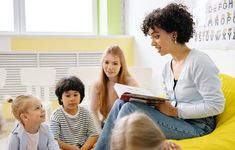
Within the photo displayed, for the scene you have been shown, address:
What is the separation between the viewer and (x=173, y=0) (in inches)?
120

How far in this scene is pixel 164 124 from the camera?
1.54 meters

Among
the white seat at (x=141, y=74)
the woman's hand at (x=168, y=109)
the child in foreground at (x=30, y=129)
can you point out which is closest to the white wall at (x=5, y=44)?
the white seat at (x=141, y=74)

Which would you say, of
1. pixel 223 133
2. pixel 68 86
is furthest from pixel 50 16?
pixel 223 133

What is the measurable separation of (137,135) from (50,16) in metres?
3.49

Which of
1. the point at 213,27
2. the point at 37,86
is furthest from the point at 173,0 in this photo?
the point at 37,86

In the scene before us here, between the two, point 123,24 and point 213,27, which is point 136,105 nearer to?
point 213,27

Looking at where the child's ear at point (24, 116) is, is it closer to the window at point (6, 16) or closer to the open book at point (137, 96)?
the open book at point (137, 96)

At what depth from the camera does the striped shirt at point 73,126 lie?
203 cm

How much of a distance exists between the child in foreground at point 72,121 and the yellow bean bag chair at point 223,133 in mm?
811

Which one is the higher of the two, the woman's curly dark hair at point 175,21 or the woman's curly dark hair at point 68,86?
the woman's curly dark hair at point 175,21

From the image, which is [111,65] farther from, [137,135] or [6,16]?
[6,16]

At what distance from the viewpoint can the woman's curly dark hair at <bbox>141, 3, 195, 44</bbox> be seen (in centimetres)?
166

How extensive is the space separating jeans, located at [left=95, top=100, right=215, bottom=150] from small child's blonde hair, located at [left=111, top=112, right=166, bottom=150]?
22.0 inches

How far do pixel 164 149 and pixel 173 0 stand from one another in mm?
2328
